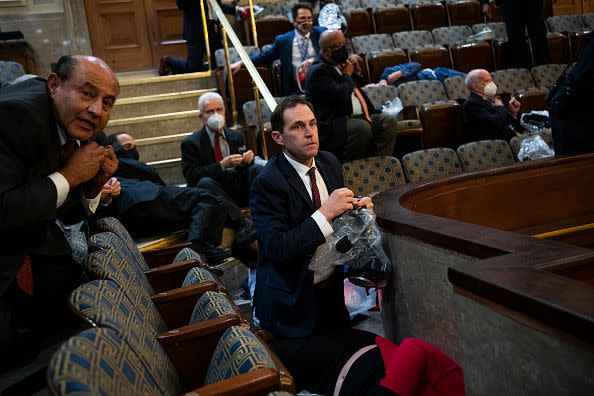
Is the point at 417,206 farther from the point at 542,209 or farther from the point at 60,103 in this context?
the point at 60,103

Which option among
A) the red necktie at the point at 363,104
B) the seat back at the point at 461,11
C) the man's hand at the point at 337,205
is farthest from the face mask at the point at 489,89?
the man's hand at the point at 337,205

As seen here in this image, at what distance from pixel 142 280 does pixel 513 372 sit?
0.79 metres

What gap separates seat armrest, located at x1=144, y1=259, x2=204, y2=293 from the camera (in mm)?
1403

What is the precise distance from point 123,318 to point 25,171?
0.41m

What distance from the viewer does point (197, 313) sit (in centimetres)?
110

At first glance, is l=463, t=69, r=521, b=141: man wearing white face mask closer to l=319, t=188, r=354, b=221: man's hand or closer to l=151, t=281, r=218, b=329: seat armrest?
l=319, t=188, r=354, b=221: man's hand

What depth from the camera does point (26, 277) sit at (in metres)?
1.18

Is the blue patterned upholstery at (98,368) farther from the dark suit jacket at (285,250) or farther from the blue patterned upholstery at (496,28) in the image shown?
the blue patterned upholstery at (496,28)

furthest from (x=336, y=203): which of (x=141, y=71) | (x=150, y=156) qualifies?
(x=141, y=71)

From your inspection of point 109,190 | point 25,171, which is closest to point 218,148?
point 109,190

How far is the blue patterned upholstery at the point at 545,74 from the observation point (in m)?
4.01

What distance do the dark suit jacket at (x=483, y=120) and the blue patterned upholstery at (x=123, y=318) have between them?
249cm

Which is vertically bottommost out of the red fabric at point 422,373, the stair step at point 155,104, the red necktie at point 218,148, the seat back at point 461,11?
the red fabric at point 422,373

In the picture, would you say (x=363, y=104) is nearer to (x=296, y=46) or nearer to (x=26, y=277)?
(x=296, y=46)
